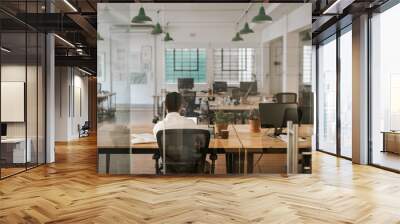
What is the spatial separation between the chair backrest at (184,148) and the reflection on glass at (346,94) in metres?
3.94

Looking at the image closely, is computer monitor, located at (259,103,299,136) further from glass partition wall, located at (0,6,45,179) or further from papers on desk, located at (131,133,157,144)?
glass partition wall, located at (0,6,45,179)

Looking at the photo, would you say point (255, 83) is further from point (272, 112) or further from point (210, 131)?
point (210, 131)

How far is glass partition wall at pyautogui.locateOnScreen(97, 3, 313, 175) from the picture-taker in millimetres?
6051

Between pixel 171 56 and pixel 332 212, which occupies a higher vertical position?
pixel 171 56

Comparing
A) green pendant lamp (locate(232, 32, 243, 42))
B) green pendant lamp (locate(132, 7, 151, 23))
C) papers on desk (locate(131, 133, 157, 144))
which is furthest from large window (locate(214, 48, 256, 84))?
papers on desk (locate(131, 133, 157, 144))

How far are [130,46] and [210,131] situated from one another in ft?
5.88

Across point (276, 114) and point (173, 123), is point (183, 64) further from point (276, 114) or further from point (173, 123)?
point (276, 114)

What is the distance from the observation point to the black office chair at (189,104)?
6114 mm

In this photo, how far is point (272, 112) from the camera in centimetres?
614

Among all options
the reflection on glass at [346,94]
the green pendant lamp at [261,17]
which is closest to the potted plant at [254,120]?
the green pendant lamp at [261,17]

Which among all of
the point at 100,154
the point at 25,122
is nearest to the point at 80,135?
the point at 25,122

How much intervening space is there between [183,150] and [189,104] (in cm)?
71

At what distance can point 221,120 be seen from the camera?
6137 mm

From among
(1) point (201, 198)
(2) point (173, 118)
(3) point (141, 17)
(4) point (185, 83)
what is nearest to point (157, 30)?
(3) point (141, 17)
